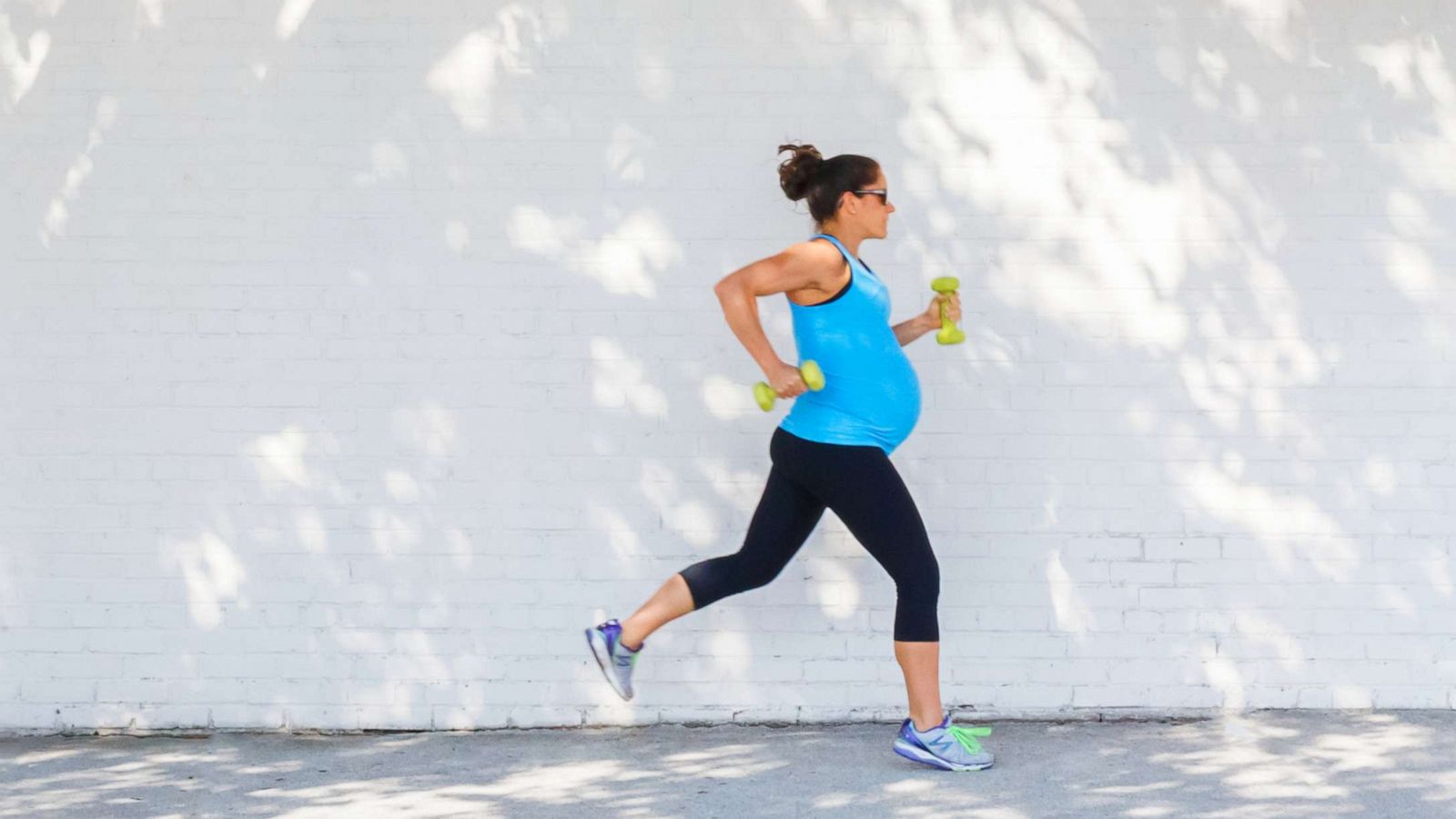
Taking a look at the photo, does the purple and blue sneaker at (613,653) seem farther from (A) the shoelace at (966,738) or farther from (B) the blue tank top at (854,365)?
(A) the shoelace at (966,738)

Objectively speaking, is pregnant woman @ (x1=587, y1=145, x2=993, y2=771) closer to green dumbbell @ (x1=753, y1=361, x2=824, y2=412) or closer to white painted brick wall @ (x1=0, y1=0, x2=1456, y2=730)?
green dumbbell @ (x1=753, y1=361, x2=824, y2=412)

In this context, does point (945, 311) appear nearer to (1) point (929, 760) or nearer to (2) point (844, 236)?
(2) point (844, 236)

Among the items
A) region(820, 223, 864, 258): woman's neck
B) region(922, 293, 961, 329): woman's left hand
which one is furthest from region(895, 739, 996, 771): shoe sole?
region(820, 223, 864, 258): woman's neck

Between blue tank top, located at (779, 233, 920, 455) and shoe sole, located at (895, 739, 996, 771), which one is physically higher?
blue tank top, located at (779, 233, 920, 455)

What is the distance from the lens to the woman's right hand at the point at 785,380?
4430 mm

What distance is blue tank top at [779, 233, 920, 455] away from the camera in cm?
464

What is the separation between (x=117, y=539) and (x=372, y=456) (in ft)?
2.89

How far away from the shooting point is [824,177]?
470 centimetres

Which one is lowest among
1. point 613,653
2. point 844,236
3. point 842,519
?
point 613,653

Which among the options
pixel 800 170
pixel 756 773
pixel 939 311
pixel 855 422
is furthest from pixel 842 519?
pixel 800 170

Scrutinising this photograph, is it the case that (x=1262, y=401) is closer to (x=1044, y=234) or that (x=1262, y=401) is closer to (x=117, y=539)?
(x=1044, y=234)

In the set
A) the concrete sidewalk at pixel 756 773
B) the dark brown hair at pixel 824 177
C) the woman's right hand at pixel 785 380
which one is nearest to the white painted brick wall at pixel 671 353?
the concrete sidewalk at pixel 756 773

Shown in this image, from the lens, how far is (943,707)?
5383 mm

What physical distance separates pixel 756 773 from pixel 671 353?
1361mm
